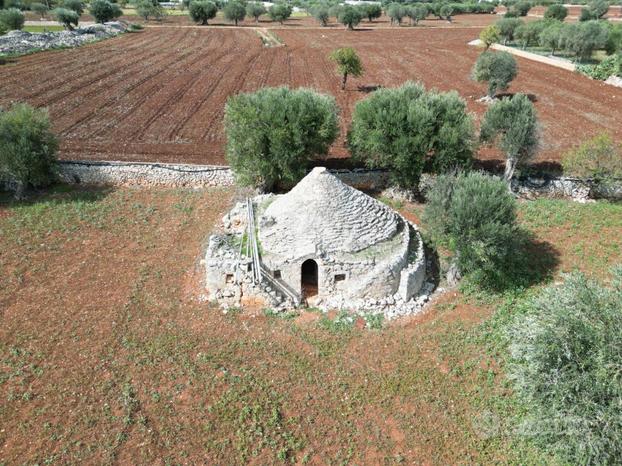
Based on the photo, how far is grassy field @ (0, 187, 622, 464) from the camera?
13211mm

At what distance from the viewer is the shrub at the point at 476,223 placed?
59.0 feet

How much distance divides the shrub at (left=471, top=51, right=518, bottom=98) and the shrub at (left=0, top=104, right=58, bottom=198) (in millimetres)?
37501

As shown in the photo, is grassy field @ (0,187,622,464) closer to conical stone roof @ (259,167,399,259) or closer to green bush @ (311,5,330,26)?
conical stone roof @ (259,167,399,259)

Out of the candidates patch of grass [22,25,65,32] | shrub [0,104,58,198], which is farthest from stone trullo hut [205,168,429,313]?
patch of grass [22,25,65,32]

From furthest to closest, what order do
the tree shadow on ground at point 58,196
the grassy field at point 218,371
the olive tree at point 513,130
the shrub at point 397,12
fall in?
1. the shrub at point 397,12
2. the olive tree at point 513,130
3. the tree shadow on ground at point 58,196
4. the grassy field at point 218,371

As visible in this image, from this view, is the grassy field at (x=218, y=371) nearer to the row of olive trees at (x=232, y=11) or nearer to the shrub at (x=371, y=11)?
the row of olive trees at (x=232, y=11)

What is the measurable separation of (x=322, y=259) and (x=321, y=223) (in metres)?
1.62

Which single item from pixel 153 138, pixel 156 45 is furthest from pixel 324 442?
pixel 156 45

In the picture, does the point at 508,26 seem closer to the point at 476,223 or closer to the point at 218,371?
the point at 476,223

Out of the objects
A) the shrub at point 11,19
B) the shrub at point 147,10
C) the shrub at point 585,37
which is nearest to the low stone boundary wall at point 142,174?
the shrub at point 585,37

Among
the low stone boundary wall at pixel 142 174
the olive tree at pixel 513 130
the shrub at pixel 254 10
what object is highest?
the shrub at pixel 254 10

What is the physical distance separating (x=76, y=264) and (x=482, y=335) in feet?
60.7

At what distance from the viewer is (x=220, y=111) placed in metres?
39.8

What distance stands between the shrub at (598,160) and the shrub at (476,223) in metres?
9.91
